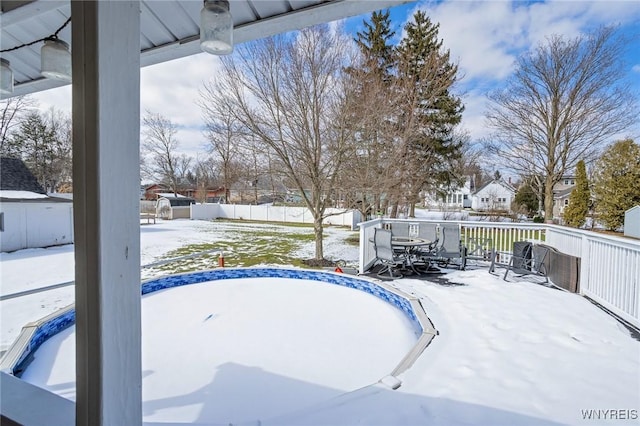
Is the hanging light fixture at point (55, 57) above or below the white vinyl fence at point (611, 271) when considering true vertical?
above

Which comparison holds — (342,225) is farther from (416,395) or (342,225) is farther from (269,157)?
(416,395)

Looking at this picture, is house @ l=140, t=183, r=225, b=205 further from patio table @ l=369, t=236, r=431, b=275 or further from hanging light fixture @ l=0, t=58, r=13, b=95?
hanging light fixture @ l=0, t=58, r=13, b=95

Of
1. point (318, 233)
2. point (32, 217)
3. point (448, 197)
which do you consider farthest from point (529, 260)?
point (32, 217)

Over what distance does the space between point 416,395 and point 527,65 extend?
16155 mm

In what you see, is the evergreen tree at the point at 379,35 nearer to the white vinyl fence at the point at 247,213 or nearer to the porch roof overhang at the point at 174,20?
the white vinyl fence at the point at 247,213

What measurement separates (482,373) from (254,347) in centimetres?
266

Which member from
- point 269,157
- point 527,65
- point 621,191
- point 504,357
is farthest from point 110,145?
point 621,191

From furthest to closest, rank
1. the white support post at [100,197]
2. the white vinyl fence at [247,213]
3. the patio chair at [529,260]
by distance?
the white vinyl fence at [247,213], the patio chair at [529,260], the white support post at [100,197]

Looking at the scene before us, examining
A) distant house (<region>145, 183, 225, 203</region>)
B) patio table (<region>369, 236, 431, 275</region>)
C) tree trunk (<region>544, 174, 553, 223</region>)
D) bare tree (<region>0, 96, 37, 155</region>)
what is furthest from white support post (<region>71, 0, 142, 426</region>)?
distant house (<region>145, 183, 225, 203</region>)

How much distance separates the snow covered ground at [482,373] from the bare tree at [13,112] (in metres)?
2.76

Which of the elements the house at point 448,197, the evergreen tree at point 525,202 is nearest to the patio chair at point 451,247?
the house at point 448,197

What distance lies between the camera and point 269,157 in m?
9.14

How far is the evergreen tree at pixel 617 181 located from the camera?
13.4 metres

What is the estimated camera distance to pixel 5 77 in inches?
73.5
